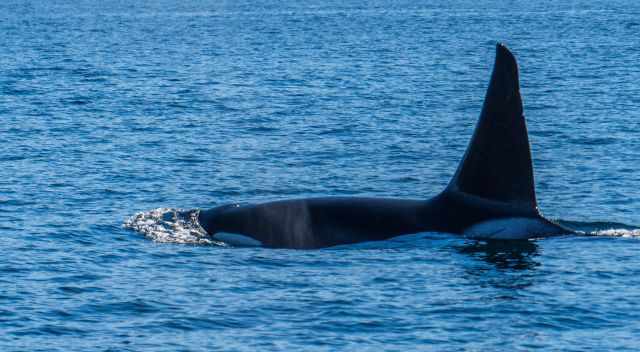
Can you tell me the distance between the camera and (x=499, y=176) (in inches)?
969

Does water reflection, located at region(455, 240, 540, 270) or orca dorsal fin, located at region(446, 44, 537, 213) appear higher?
orca dorsal fin, located at region(446, 44, 537, 213)

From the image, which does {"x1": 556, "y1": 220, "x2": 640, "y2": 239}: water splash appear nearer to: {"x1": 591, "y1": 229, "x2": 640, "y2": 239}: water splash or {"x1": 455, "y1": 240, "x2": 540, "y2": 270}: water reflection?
{"x1": 591, "y1": 229, "x2": 640, "y2": 239}: water splash

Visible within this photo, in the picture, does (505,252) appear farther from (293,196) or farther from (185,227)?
(293,196)

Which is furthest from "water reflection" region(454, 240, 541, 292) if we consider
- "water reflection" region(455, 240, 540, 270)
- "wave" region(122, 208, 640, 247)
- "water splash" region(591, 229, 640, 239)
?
"water splash" region(591, 229, 640, 239)

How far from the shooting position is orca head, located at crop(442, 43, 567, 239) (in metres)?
24.4

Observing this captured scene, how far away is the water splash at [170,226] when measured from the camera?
26027 millimetres

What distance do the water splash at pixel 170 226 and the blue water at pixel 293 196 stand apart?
3.6 inches

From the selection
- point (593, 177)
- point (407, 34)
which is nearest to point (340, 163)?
point (593, 177)

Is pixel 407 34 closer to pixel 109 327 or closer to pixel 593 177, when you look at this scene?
pixel 593 177

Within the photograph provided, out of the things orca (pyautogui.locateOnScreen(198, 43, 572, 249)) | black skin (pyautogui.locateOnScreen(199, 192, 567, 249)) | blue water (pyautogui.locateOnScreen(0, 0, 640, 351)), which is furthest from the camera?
black skin (pyautogui.locateOnScreen(199, 192, 567, 249))

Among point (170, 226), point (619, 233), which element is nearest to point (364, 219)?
point (170, 226)

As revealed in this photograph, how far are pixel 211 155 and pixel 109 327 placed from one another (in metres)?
21.2

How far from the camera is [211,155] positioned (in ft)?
135

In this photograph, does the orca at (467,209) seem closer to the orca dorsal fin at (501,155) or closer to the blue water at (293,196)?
the orca dorsal fin at (501,155)
